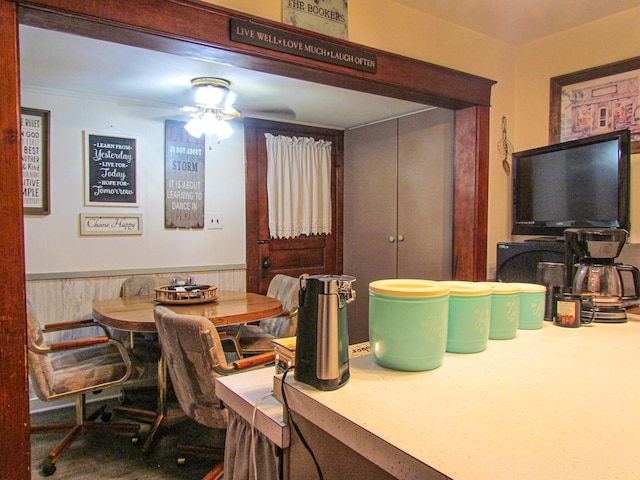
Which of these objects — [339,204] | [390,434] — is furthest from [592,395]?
[339,204]

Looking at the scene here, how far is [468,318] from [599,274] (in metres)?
0.86

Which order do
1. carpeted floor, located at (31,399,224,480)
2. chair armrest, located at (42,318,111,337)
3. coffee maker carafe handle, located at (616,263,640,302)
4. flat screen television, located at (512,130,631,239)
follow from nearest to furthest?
coffee maker carafe handle, located at (616,263,640,302), flat screen television, located at (512,130,631,239), carpeted floor, located at (31,399,224,480), chair armrest, located at (42,318,111,337)

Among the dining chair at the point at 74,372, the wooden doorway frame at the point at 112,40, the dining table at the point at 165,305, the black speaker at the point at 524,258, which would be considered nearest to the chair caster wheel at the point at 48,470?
the dining chair at the point at 74,372

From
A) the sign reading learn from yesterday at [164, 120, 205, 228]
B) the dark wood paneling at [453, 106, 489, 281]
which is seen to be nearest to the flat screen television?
the dark wood paneling at [453, 106, 489, 281]

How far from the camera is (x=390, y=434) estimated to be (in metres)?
0.75

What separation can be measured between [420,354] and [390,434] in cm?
29

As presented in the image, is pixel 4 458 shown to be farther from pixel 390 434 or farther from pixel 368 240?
pixel 368 240

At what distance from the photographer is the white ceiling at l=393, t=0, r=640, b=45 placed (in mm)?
2383

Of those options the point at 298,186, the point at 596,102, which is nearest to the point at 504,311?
the point at 596,102

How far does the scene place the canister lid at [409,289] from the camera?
985mm

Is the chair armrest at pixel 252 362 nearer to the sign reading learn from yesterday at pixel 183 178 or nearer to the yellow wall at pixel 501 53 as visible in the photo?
the yellow wall at pixel 501 53

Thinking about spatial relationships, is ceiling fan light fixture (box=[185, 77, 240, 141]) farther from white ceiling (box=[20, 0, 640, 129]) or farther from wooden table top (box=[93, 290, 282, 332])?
wooden table top (box=[93, 290, 282, 332])

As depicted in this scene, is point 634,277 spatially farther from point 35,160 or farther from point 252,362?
point 35,160

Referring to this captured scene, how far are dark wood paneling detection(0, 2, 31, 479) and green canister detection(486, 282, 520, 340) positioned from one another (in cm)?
149
